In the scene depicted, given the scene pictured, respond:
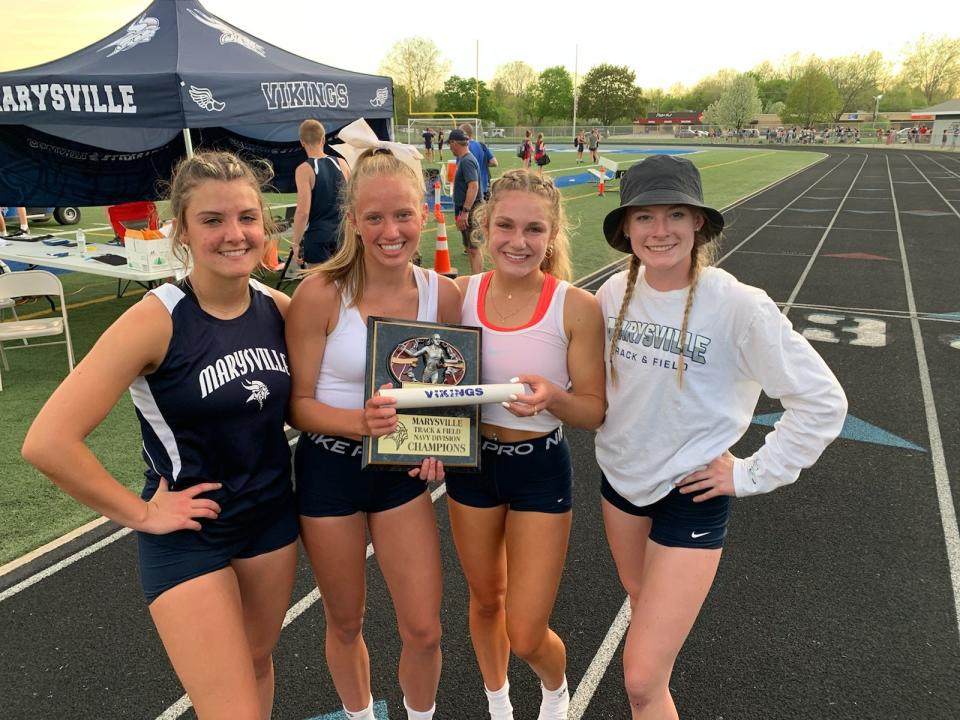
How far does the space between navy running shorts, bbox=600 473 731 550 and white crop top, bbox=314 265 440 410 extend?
1.11m

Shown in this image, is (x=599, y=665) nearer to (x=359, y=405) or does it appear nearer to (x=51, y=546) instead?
(x=359, y=405)

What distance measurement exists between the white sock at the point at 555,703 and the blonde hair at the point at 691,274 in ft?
4.28

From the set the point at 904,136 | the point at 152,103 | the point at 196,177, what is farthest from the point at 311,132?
the point at 904,136

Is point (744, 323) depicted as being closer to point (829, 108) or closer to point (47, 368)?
point (47, 368)

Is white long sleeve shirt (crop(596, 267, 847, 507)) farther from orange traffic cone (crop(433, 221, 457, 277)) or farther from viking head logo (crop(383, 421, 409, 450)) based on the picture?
orange traffic cone (crop(433, 221, 457, 277))

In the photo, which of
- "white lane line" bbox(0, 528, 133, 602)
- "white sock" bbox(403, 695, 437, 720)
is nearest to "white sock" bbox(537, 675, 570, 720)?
"white sock" bbox(403, 695, 437, 720)

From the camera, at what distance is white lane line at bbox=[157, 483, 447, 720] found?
2.76 metres

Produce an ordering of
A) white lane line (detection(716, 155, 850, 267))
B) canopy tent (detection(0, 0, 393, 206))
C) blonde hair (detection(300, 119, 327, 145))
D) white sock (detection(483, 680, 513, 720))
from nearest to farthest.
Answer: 1. white sock (detection(483, 680, 513, 720))
2. canopy tent (detection(0, 0, 393, 206))
3. blonde hair (detection(300, 119, 327, 145))
4. white lane line (detection(716, 155, 850, 267))

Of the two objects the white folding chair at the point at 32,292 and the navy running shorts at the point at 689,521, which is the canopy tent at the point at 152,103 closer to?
the white folding chair at the point at 32,292

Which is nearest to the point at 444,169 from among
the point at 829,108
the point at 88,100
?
the point at 88,100

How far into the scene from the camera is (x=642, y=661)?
6.59ft

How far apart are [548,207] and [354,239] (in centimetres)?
69

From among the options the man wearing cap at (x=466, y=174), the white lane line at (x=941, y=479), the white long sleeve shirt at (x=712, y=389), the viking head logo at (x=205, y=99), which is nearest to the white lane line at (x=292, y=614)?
the white long sleeve shirt at (x=712, y=389)

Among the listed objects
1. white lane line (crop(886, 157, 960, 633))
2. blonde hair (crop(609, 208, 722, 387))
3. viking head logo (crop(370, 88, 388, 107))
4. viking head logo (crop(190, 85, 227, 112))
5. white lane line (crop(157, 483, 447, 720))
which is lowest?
white lane line (crop(157, 483, 447, 720))
